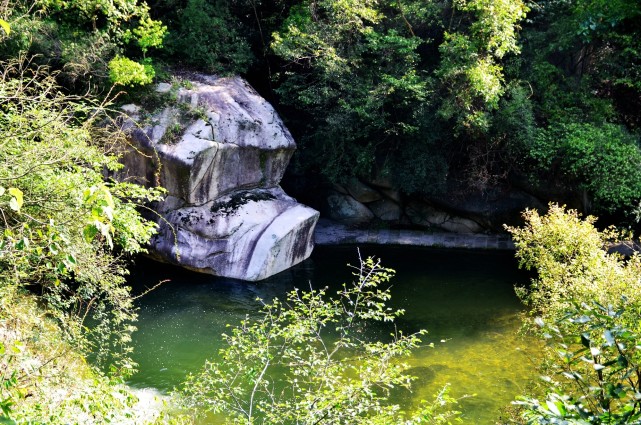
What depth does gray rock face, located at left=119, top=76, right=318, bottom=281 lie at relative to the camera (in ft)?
47.0

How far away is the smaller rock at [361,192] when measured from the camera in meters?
18.8

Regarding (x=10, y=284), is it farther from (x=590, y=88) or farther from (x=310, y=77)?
(x=590, y=88)

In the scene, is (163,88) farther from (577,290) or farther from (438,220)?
(577,290)

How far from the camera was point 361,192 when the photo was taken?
18938 mm

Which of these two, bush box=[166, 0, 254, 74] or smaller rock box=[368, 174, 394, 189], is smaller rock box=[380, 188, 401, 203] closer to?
smaller rock box=[368, 174, 394, 189]

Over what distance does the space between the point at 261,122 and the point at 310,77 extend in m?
2.71

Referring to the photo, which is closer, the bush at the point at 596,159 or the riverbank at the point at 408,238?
the bush at the point at 596,159

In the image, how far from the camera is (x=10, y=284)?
7.28m

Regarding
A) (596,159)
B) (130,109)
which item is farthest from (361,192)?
(130,109)

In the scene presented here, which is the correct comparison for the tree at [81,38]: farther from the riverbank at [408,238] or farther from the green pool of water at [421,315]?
the riverbank at [408,238]

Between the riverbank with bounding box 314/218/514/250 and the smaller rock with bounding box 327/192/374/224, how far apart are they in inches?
25.1

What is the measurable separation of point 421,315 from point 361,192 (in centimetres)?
652

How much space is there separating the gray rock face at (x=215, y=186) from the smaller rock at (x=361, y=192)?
11.4ft

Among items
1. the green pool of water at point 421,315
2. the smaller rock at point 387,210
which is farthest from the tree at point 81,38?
the smaller rock at point 387,210
